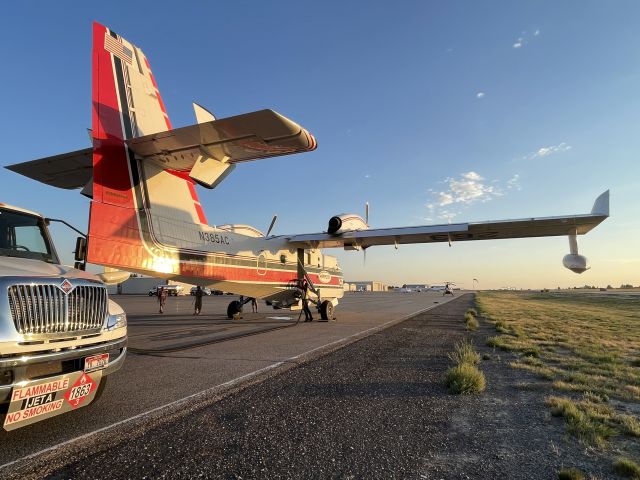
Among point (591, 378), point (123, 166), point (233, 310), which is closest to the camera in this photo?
point (591, 378)

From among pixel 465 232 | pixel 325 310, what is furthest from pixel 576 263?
pixel 325 310

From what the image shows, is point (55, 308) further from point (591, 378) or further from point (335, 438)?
point (591, 378)

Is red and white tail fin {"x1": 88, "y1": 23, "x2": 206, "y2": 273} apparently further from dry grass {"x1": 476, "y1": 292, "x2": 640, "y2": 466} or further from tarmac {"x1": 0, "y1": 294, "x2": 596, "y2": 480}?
dry grass {"x1": 476, "y1": 292, "x2": 640, "y2": 466}

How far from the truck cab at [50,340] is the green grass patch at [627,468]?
5465 mm

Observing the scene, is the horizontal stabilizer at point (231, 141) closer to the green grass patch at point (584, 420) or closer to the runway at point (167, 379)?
the runway at point (167, 379)

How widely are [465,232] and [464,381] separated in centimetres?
1233

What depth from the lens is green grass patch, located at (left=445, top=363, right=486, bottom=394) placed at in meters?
6.00

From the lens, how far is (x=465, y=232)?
17297 mm

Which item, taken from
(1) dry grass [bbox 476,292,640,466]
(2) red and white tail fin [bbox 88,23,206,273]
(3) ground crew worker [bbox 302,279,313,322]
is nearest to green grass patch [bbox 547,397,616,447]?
(1) dry grass [bbox 476,292,640,466]

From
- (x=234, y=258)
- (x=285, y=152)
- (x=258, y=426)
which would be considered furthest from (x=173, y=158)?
(x=258, y=426)

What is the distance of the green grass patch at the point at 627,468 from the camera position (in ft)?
10.6

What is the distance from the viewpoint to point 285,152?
805 cm

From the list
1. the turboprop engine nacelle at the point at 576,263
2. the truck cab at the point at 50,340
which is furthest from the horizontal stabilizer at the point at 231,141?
the turboprop engine nacelle at the point at 576,263

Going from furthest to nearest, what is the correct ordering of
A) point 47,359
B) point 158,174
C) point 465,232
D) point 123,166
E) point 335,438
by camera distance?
point 465,232, point 158,174, point 123,166, point 335,438, point 47,359
